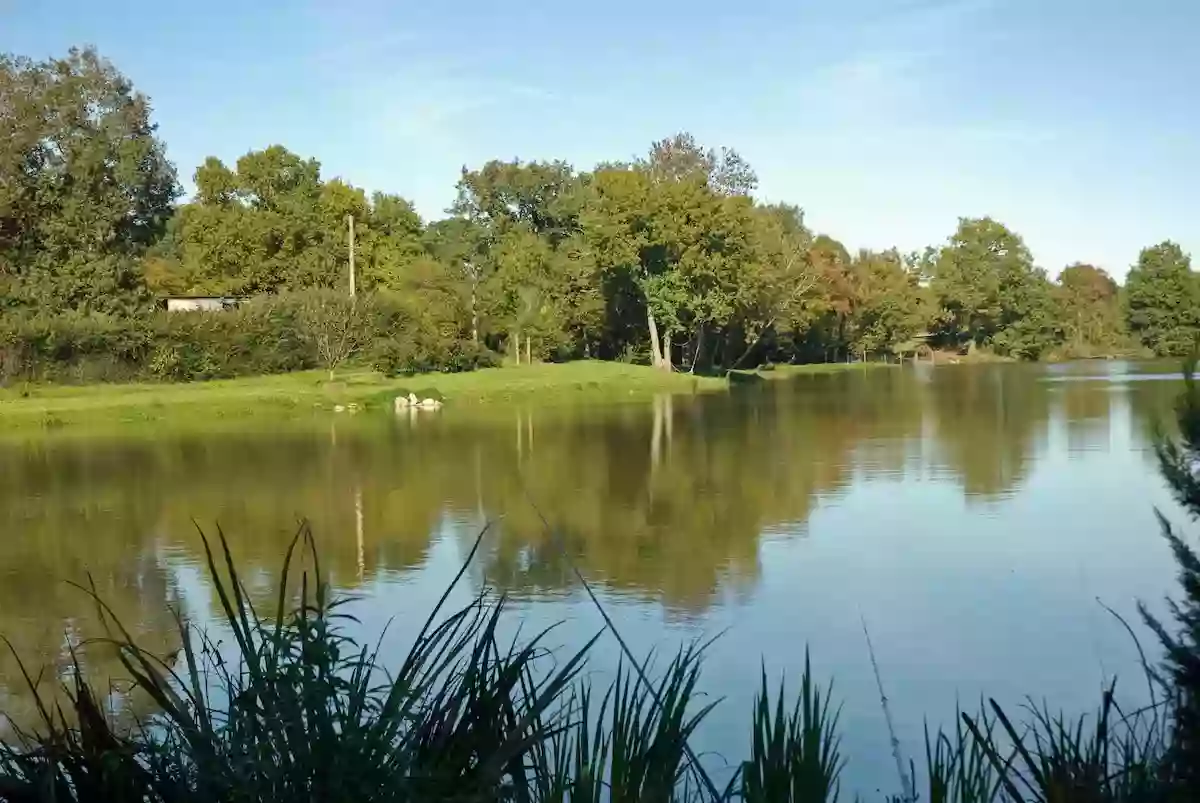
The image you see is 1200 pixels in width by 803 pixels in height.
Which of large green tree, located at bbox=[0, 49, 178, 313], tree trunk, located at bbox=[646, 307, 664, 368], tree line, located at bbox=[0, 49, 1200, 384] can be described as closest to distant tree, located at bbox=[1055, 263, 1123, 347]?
tree line, located at bbox=[0, 49, 1200, 384]

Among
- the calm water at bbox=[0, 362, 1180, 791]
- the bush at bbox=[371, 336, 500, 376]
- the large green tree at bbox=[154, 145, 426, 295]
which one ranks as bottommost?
the calm water at bbox=[0, 362, 1180, 791]

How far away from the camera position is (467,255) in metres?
54.7

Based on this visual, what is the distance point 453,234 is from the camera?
196 feet

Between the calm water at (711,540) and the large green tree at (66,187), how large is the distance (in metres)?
17.8

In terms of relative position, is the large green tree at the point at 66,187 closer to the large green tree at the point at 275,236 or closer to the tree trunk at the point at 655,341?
the large green tree at the point at 275,236

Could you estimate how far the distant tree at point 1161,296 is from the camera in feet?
235

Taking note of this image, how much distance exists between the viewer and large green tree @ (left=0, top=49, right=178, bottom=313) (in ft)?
Answer: 124

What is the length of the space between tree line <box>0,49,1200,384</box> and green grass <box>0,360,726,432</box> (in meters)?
2.08

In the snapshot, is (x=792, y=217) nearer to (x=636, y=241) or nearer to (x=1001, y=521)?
(x=636, y=241)

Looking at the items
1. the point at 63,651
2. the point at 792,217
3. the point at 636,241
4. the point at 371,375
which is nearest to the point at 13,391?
the point at 371,375

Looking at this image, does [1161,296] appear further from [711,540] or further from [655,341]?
[711,540]

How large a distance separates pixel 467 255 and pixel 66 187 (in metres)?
18.9

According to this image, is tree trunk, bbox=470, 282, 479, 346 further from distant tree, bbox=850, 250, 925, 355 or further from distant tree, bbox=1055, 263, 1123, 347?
distant tree, bbox=1055, 263, 1123, 347

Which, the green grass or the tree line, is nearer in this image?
the green grass
